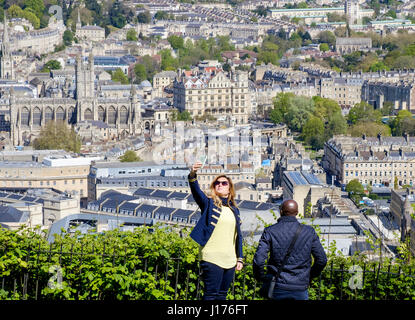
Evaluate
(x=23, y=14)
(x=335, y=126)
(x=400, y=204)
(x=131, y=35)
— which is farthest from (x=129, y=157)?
(x=23, y=14)

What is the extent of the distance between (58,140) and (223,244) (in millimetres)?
41935

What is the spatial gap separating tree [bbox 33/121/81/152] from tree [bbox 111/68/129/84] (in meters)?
23.6

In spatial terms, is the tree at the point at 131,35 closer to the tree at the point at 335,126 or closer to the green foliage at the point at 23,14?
the green foliage at the point at 23,14

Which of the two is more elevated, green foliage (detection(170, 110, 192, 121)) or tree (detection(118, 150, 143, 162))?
tree (detection(118, 150, 143, 162))

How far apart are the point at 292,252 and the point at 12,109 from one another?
51944 millimetres

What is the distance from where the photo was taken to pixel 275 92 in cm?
7381

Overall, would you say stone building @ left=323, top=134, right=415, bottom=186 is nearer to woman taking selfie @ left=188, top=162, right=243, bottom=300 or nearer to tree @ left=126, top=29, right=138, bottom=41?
woman taking selfie @ left=188, top=162, right=243, bottom=300

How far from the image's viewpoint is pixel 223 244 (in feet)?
30.9

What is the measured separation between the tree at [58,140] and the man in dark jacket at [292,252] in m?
41.3

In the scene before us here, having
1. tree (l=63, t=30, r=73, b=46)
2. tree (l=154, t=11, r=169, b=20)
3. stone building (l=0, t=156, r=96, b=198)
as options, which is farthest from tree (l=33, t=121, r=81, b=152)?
tree (l=154, t=11, r=169, b=20)

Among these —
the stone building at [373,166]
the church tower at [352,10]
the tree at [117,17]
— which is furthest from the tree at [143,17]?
the stone building at [373,166]

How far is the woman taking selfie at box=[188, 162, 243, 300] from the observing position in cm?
938

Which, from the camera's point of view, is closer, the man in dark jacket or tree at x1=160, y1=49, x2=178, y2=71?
the man in dark jacket
